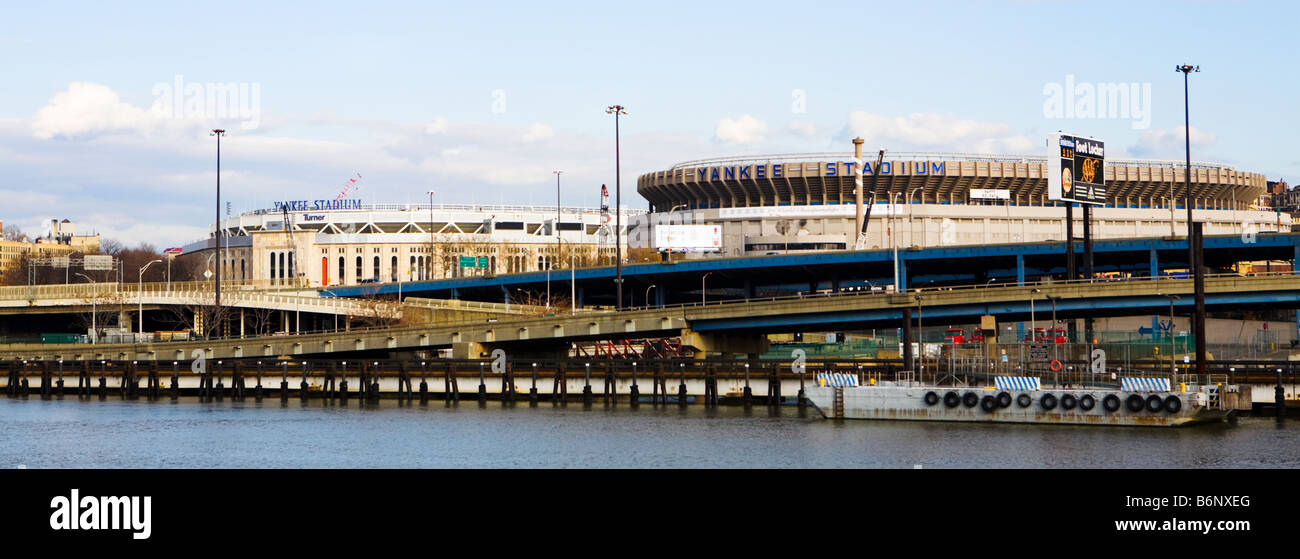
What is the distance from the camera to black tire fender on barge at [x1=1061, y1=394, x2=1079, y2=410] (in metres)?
72.4

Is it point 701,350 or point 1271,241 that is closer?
point 701,350

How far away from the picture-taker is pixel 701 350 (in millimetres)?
116875

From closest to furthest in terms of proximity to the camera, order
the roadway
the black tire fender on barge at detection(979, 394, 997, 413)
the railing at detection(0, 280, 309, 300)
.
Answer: the black tire fender on barge at detection(979, 394, 997, 413), the roadway, the railing at detection(0, 280, 309, 300)

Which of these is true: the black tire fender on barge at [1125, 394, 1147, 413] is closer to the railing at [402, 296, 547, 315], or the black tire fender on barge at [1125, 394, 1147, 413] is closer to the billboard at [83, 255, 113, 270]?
the railing at [402, 296, 547, 315]

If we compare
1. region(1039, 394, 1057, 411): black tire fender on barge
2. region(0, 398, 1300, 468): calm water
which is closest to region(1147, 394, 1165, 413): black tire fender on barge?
region(0, 398, 1300, 468): calm water

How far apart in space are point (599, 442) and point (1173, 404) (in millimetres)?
26769

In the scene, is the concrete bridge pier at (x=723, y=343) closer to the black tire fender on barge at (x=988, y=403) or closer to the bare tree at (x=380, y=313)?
the bare tree at (x=380, y=313)

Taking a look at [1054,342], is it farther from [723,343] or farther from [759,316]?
[723,343]

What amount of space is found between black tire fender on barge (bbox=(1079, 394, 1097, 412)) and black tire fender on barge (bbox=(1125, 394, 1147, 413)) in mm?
1513

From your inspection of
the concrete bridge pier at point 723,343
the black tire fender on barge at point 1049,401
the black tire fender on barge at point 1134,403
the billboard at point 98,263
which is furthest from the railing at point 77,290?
the black tire fender on barge at point 1134,403
